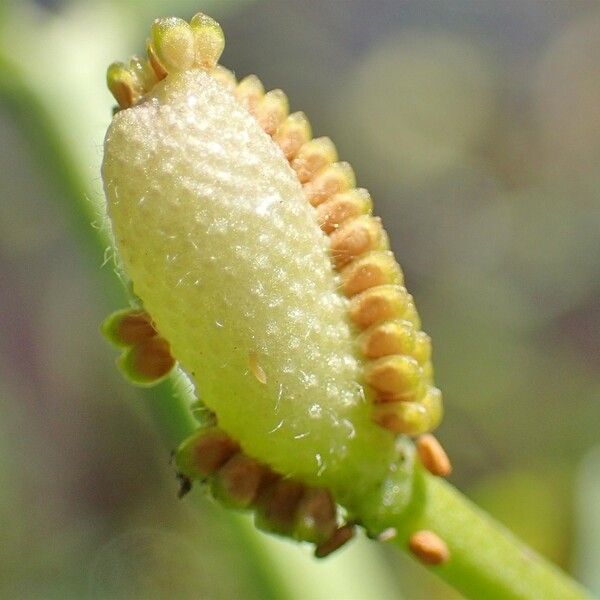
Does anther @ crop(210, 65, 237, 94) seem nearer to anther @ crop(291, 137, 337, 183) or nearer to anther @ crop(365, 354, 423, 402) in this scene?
anther @ crop(291, 137, 337, 183)

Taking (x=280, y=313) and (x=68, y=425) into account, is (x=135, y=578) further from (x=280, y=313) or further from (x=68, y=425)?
(x=280, y=313)

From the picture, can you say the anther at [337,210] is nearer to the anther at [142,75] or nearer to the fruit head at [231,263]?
the fruit head at [231,263]

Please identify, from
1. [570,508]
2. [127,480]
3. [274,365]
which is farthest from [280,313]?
[127,480]

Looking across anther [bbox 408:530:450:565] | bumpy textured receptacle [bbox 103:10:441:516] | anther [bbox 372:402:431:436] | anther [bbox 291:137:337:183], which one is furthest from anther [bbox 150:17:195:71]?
anther [bbox 408:530:450:565]

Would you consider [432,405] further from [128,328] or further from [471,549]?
[128,328]

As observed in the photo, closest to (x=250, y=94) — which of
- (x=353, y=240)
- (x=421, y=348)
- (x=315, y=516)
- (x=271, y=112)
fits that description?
(x=271, y=112)

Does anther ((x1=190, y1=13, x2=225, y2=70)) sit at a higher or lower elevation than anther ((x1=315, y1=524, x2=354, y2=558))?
higher
